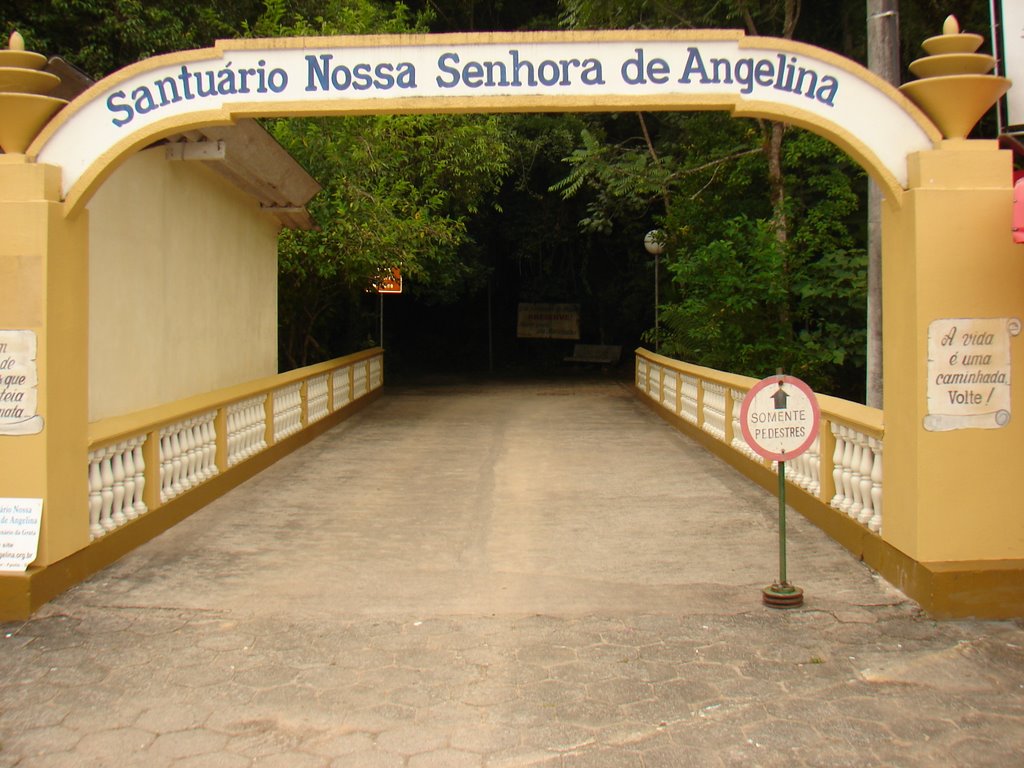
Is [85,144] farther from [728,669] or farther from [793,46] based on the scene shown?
[728,669]

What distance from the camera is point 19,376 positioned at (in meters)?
5.59

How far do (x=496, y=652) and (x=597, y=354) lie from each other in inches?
954

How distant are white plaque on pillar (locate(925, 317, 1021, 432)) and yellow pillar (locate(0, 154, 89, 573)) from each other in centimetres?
513

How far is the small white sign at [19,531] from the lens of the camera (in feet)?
18.2

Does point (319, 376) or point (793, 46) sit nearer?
point (793, 46)

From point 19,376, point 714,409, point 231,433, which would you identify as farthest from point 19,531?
point 714,409

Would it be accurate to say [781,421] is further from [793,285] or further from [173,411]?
[793,285]

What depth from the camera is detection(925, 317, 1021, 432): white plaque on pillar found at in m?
5.53

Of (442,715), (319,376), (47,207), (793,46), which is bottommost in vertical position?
(442,715)

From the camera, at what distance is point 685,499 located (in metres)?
8.80

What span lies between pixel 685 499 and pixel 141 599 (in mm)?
4867

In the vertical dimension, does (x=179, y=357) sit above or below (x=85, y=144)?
below

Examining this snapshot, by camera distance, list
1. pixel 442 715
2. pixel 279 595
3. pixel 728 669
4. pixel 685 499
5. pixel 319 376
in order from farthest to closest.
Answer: pixel 319 376
pixel 685 499
pixel 279 595
pixel 728 669
pixel 442 715

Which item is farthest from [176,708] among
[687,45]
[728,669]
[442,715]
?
[687,45]
